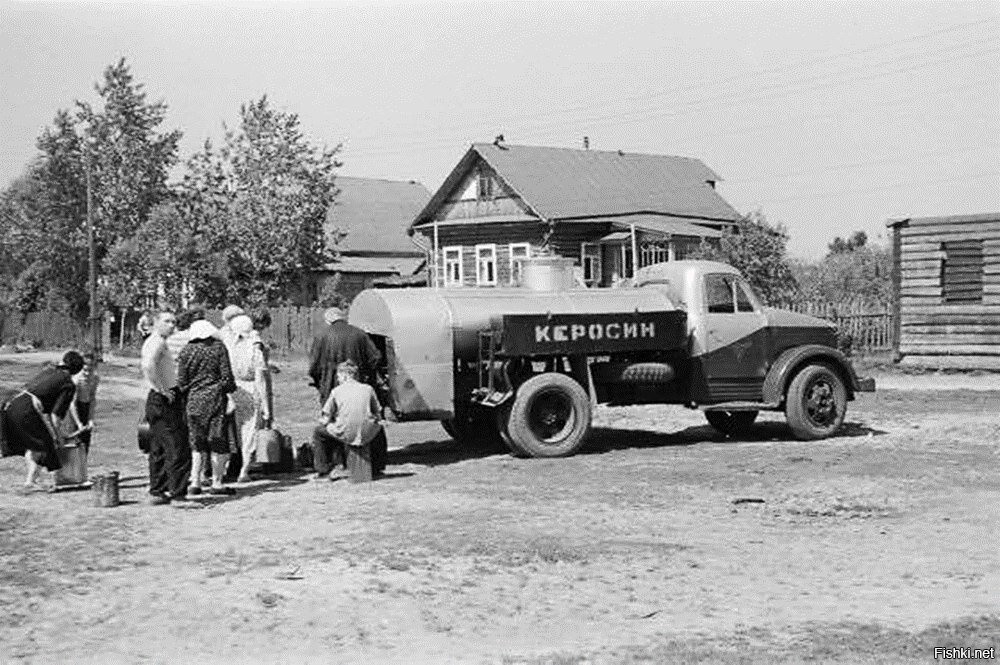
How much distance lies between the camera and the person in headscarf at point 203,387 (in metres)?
11.4

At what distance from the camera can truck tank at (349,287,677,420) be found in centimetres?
1421

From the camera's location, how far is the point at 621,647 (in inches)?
245

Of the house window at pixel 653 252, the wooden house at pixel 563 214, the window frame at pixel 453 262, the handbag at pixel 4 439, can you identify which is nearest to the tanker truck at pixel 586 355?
the handbag at pixel 4 439

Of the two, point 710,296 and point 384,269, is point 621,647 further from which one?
point 384,269

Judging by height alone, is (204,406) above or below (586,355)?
below

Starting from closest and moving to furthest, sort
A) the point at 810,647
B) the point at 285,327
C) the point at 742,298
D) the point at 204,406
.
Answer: the point at 810,647 → the point at 204,406 → the point at 742,298 → the point at 285,327

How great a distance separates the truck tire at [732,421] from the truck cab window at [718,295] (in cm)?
163

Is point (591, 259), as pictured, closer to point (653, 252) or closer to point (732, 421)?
point (653, 252)

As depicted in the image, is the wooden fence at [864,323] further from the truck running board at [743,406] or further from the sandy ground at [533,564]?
the sandy ground at [533,564]

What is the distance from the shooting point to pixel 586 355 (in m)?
14.9

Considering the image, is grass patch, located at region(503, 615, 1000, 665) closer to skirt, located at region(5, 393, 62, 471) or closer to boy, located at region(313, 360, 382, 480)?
boy, located at region(313, 360, 382, 480)

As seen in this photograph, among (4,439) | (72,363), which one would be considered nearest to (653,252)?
(72,363)

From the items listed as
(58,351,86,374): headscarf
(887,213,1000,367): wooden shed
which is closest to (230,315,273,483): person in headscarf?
(58,351,86,374): headscarf

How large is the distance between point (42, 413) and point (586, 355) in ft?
19.8
